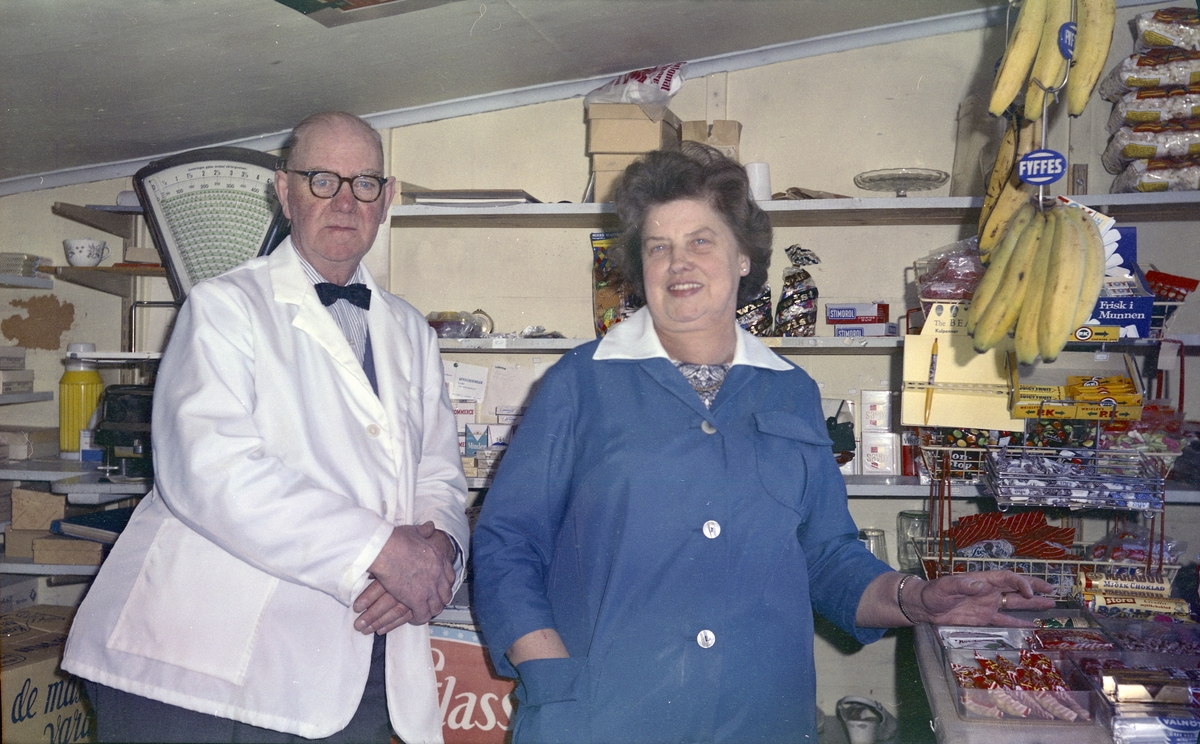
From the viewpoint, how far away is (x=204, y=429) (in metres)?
1.56

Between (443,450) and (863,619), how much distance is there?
91 cm

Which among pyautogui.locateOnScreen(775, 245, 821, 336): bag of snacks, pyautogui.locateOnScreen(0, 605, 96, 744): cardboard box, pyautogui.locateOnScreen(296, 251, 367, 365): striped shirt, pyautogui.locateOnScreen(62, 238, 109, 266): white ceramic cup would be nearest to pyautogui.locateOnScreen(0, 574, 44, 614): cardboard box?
pyautogui.locateOnScreen(0, 605, 96, 744): cardboard box

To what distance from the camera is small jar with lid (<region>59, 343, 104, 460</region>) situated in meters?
3.17

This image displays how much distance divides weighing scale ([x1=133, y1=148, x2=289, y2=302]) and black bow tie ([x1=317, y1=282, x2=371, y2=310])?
734 mm

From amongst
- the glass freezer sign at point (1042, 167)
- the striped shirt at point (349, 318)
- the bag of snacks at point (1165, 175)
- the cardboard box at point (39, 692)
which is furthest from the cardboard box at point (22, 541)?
the bag of snacks at point (1165, 175)

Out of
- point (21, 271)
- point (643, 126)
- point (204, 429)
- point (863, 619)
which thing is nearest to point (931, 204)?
point (643, 126)

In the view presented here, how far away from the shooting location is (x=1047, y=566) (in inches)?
92.7

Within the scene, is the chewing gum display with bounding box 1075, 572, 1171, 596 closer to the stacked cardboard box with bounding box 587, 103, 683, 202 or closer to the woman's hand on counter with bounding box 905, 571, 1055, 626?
the woman's hand on counter with bounding box 905, 571, 1055, 626

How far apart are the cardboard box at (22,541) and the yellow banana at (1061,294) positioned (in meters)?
2.97

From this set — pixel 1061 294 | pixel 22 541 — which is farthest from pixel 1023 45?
pixel 22 541

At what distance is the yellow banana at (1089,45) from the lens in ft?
A: 5.62

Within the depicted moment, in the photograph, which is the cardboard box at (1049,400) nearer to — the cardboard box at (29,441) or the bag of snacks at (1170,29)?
the bag of snacks at (1170,29)

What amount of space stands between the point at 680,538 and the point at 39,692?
2.21 metres

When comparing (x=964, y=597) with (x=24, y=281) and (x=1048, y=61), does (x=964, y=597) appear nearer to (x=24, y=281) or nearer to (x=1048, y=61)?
(x=1048, y=61)
